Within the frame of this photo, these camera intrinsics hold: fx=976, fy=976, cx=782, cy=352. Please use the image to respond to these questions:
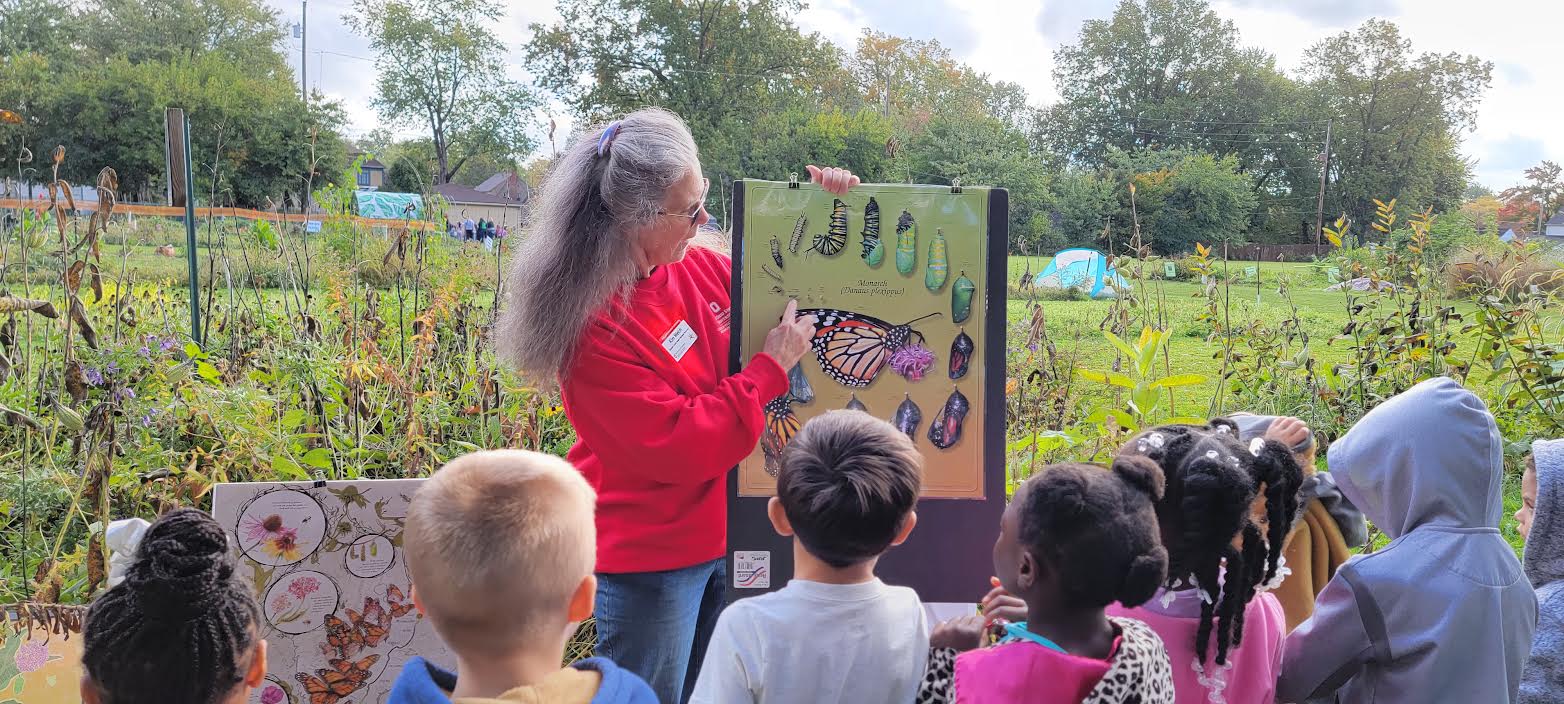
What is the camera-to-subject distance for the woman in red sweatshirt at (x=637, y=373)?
190 centimetres

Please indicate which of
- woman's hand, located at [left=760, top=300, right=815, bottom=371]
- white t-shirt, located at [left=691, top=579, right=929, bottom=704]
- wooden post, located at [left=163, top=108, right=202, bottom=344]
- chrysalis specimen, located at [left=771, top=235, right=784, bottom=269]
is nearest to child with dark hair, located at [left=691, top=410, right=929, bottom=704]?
white t-shirt, located at [left=691, top=579, right=929, bottom=704]

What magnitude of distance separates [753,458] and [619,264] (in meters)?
0.56

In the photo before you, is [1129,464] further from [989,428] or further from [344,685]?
[344,685]

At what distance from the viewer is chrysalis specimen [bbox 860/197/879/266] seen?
227 cm

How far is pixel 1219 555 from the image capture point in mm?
1700

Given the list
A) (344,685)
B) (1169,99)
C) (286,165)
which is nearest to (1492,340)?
(344,685)

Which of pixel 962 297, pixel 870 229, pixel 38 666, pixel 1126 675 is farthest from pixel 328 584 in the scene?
pixel 1126 675

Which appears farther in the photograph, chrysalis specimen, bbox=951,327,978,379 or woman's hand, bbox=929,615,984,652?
chrysalis specimen, bbox=951,327,978,379

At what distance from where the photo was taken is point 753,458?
2223 mm

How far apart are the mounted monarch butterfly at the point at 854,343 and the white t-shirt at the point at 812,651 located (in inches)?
30.5

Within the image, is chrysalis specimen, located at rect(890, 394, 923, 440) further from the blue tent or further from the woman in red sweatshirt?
the blue tent

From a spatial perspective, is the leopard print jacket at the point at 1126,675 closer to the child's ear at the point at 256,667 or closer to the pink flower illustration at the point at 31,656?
the child's ear at the point at 256,667

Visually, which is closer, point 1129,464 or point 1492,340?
point 1129,464

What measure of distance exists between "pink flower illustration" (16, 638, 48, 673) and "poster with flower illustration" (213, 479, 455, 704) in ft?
1.26
